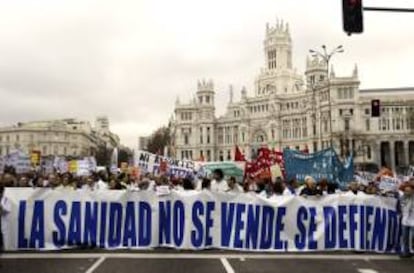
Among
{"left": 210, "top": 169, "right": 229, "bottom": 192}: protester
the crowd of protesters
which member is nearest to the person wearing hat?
the crowd of protesters

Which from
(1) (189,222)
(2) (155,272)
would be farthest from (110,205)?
(2) (155,272)

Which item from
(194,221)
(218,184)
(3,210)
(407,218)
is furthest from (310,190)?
(3,210)

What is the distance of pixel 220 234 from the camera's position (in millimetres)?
16375

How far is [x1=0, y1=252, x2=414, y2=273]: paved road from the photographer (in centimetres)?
1288

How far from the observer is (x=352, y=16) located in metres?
15.7

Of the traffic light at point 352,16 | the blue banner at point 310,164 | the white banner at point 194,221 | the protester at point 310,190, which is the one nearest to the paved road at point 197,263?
the white banner at point 194,221

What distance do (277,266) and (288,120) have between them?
608 ft

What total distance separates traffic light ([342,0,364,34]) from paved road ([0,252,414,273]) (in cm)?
455

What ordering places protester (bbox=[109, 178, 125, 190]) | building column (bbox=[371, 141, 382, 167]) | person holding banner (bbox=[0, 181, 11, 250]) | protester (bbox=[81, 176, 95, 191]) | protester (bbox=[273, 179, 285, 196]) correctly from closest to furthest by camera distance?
person holding banner (bbox=[0, 181, 11, 250])
protester (bbox=[273, 179, 285, 196])
protester (bbox=[81, 176, 95, 191])
protester (bbox=[109, 178, 125, 190])
building column (bbox=[371, 141, 382, 167])

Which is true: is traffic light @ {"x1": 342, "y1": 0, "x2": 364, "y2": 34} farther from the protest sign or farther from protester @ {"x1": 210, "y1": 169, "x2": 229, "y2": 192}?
the protest sign

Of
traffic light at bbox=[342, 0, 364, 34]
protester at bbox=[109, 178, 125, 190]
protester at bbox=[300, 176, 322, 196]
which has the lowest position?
protester at bbox=[300, 176, 322, 196]

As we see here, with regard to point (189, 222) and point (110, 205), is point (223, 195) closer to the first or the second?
point (189, 222)

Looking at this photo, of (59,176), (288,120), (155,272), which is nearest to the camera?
(155,272)

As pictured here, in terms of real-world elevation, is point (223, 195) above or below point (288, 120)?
below
